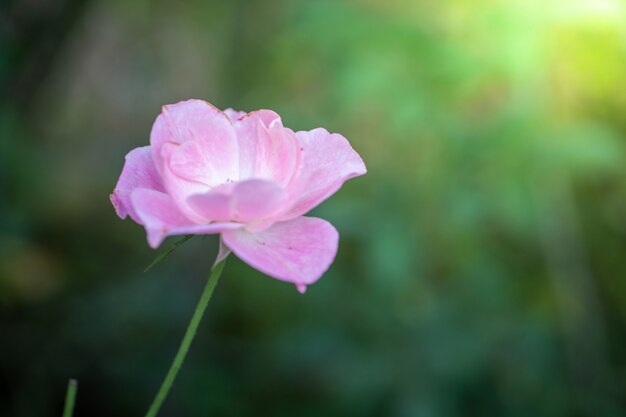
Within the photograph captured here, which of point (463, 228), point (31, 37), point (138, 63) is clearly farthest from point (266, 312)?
point (138, 63)

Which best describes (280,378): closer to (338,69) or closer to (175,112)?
(338,69)

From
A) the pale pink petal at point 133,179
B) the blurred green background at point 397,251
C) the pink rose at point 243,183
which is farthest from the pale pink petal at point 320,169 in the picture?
the blurred green background at point 397,251

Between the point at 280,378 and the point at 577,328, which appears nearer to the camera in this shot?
the point at 577,328

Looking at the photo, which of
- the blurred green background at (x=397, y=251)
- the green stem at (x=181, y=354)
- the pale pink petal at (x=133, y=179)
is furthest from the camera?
the blurred green background at (x=397, y=251)

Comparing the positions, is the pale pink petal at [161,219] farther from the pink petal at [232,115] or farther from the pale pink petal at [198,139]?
the pink petal at [232,115]

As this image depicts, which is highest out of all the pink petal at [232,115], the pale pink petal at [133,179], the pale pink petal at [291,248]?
the pink petal at [232,115]
